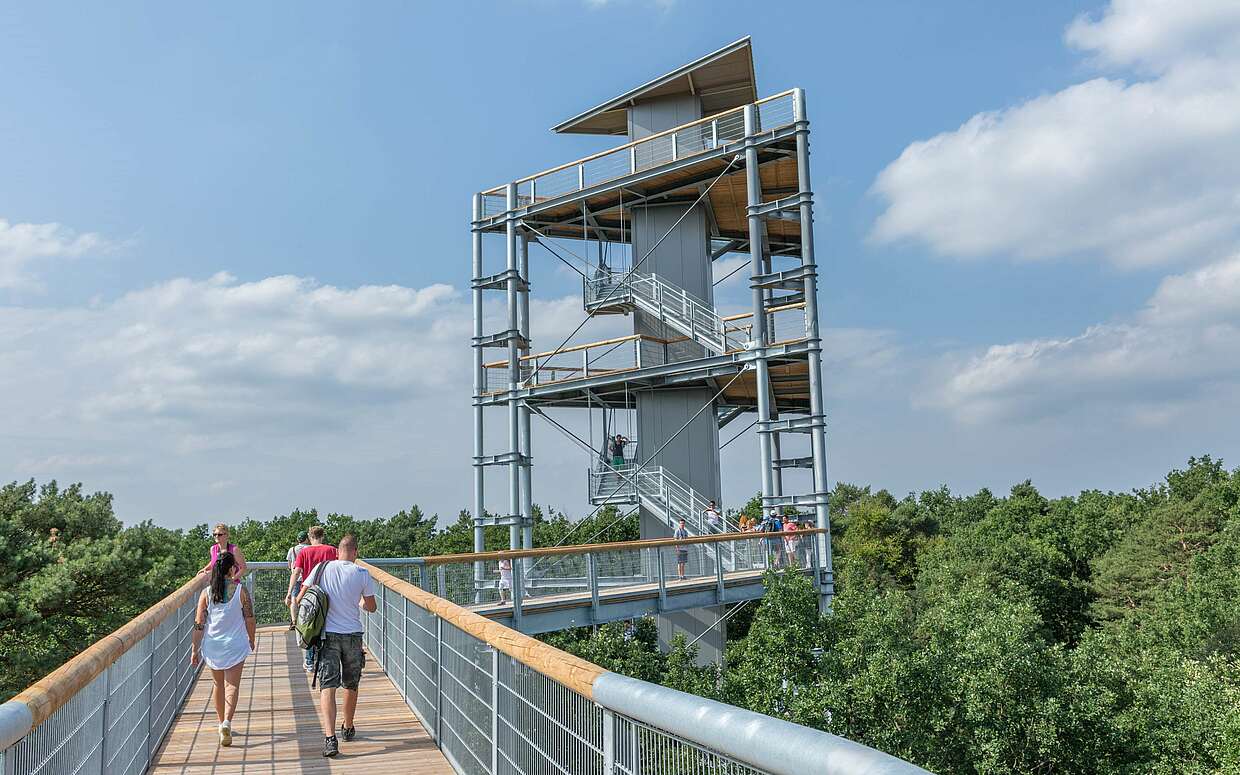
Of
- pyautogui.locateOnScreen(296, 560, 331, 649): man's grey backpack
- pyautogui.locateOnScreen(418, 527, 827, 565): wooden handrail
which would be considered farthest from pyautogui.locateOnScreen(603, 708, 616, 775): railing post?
pyautogui.locateOnScreen(418, 527, 827, 565): wooden handrail

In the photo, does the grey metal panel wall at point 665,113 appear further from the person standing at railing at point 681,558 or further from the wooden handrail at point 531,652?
the wooden handrail at point 531,652

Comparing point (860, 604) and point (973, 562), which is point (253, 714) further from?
point (973, 562)

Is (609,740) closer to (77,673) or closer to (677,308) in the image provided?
(77,673)

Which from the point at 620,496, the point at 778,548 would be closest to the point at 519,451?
the point at 620,496

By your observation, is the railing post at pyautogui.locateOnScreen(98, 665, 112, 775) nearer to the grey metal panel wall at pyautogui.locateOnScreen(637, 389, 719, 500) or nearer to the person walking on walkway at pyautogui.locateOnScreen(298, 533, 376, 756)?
the person walking on walkway at pyautogui.locateOnScreen(298, 533, 376, 756)

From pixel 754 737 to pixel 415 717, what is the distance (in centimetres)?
788

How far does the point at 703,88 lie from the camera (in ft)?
113

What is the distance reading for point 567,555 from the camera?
62.5 feet

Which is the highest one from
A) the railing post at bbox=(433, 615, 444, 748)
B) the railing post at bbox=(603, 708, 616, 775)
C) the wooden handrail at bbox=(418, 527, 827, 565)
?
the wooden handrail at bbox=(418, 527, 827, 565)

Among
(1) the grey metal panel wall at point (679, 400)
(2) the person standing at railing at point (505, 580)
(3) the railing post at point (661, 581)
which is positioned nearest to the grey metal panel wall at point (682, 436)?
(1) the grey metal panel wall at point (679, 400)

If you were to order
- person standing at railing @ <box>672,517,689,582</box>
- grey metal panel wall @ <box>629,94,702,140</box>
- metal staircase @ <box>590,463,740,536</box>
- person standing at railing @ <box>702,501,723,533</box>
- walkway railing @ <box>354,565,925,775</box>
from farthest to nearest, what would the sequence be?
grey metal panel wall @ <box>629,94,702,140</box>, metal staircase @ <box>590,463,740,536</box>, person standing at railing @ <box>702,501,723,533</box>, person standing at railing @ <box>672,517,689,582</box>, walkway railing @ <box>354,565,925,775</box>

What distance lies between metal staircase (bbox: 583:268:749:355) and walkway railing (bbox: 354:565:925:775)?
825 inches

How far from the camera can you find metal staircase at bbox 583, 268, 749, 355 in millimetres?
29750

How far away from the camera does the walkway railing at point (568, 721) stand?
2.25 meters
